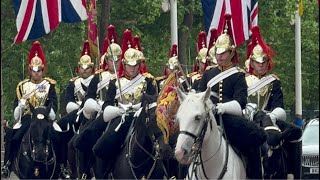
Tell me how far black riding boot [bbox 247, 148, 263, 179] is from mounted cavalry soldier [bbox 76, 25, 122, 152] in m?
4.20

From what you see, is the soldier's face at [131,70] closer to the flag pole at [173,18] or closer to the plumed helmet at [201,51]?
the plumed helmet at [201,51]

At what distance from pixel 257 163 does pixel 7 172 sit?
27.3ft

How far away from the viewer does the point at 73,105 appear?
22844 mm

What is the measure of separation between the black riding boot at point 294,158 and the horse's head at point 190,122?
160 inches

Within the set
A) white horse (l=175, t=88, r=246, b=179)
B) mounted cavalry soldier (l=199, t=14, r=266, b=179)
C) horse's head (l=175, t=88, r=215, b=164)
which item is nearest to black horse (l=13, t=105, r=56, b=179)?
mounted cavalry soldier (l=199, t=14, r=266, b=179)

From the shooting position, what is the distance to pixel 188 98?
14578mm

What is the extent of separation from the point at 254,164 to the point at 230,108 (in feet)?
2.74

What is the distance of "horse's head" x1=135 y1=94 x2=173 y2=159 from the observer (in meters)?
17.1

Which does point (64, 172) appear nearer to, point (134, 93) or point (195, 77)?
point (195, 77)

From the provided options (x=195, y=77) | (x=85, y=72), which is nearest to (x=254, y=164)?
(x=195, y=77)

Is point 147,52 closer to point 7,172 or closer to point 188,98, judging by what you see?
point 7,172

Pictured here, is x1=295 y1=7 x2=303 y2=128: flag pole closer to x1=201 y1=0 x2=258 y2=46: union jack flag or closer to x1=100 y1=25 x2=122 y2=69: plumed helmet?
x1=201 y1=0 x2=258 y2=46: union jack flag

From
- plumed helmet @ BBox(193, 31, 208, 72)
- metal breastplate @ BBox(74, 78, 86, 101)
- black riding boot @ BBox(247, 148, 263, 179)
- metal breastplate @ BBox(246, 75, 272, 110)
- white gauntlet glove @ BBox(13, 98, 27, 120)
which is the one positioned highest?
plumed helmet @ BBox(193, 31, 208, 72)

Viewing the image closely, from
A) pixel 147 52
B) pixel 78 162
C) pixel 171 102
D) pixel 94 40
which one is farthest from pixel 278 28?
pixel 171 102
